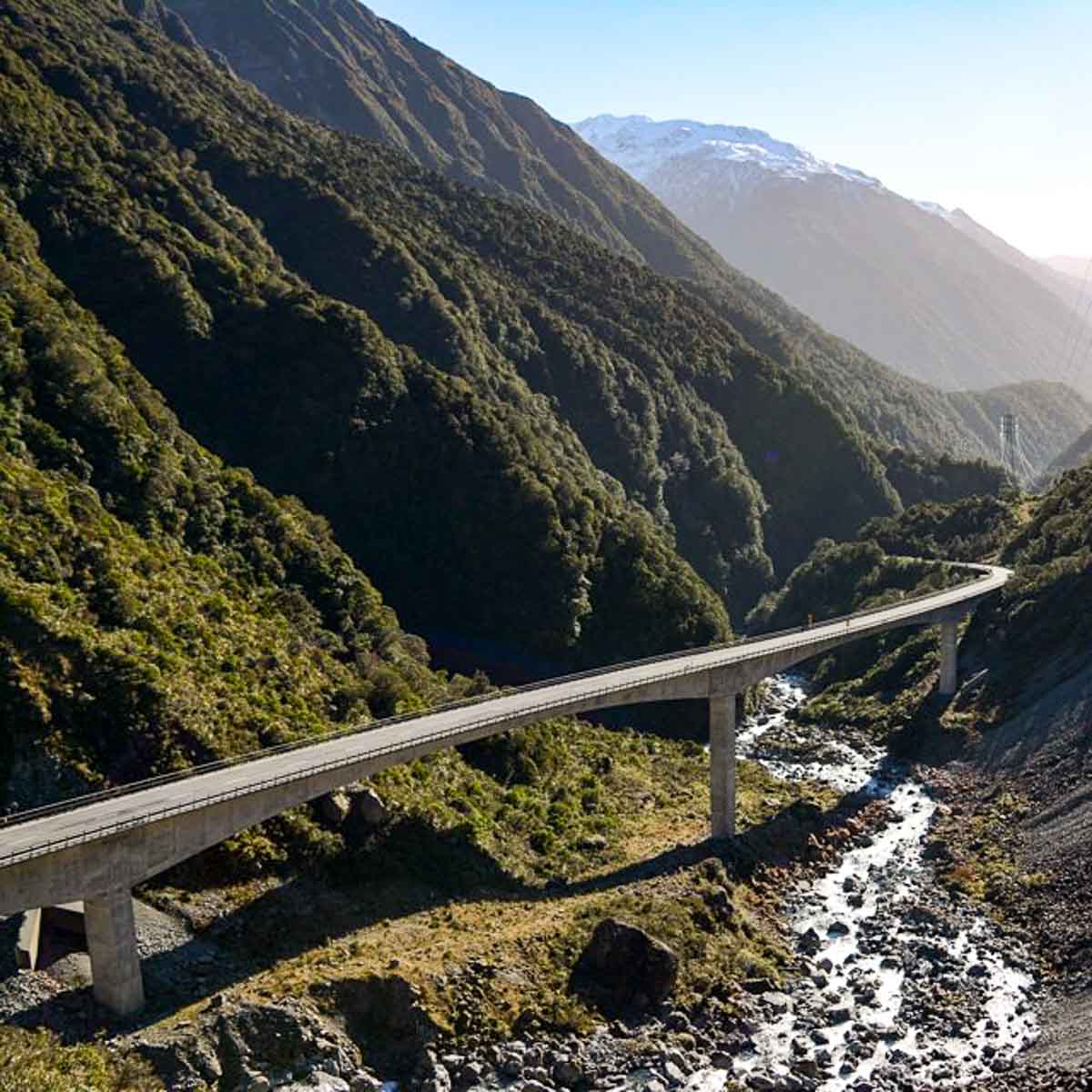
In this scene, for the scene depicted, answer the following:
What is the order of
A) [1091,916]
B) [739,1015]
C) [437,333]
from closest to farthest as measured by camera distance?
1. [739,1015]
2. [1091,916]
3. [437,333]

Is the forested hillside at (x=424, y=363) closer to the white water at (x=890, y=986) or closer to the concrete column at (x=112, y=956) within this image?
the white water at (x=890, y=986)

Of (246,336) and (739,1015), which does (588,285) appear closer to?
(246,336)

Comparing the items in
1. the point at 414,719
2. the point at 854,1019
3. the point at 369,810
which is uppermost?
the point at 414,719

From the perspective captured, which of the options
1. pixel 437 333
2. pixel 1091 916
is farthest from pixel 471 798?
pixel 437 333

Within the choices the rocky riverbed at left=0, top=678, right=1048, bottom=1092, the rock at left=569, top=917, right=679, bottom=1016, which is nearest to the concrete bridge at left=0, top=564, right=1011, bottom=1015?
the rocky riverbed at left=0, top=678, right=1048, bottom=1092

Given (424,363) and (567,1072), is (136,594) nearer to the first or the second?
(567,1072)

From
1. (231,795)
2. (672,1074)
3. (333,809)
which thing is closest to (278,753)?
(333,809)

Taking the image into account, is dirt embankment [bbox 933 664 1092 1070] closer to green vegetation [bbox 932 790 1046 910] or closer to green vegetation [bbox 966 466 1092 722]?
green vegetation [bbox 932 790 1046 910]
